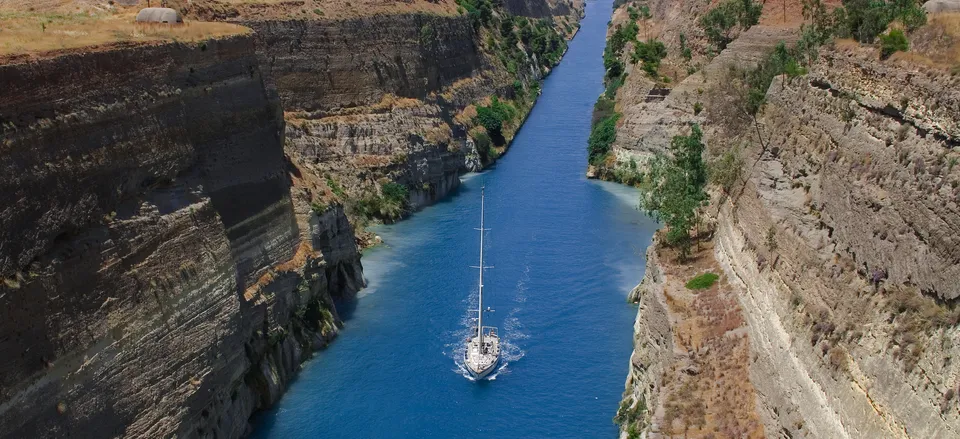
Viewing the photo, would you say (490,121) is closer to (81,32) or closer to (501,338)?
(501,338)

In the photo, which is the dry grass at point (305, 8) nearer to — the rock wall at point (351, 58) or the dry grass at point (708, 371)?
the rock wall at point (351, 58)

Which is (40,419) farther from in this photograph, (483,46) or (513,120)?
(483,46)

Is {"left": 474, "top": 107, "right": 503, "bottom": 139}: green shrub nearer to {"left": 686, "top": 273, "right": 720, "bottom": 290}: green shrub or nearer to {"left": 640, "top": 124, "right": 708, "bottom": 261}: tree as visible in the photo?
{"left": 640, "top": 124, "right": 708, "bottom": 261}: tree

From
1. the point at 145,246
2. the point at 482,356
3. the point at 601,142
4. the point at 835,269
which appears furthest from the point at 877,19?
the point at 601,142

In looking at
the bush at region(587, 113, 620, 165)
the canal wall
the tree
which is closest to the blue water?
the canal wall

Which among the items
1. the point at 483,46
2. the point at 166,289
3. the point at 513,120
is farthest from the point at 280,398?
the point at 483,46

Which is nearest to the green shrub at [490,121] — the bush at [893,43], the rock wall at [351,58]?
the rock wall at [351,58]
